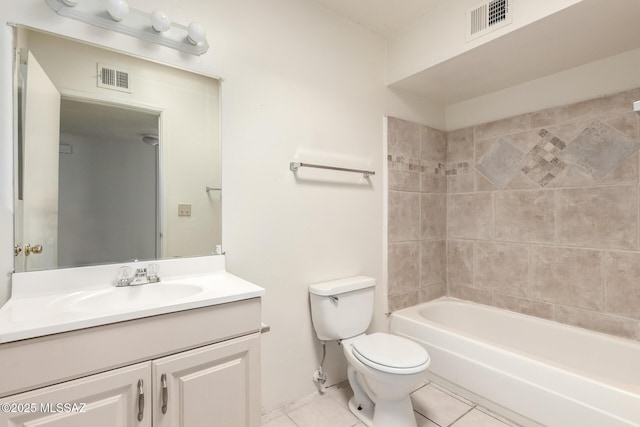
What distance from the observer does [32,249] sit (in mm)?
1162

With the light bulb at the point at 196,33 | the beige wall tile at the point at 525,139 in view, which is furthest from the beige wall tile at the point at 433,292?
the light bulb at the point at 196,33

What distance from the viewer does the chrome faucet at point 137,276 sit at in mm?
1285

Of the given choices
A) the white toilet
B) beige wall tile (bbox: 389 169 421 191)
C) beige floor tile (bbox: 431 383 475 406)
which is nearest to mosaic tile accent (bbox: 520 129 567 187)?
beige wall tile (bbox: 389 169 421 191)

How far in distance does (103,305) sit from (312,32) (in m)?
1.82

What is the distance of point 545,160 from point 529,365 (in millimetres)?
1382

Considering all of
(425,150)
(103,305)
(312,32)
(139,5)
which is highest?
(312,32)

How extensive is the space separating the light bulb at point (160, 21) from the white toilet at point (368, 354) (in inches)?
58.7

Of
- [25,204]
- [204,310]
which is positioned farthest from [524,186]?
[25,204]

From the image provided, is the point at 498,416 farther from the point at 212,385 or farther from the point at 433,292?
the point at 212,385

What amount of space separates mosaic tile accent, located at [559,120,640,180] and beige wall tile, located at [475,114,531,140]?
1.10 feet

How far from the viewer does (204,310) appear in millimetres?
1081

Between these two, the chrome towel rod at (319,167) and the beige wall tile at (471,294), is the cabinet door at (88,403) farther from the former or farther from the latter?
the beige wall tile at (471,294)

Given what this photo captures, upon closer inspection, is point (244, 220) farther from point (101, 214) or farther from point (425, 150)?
point (425, 150)

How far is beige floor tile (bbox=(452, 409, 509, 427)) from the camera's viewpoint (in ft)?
5.42
